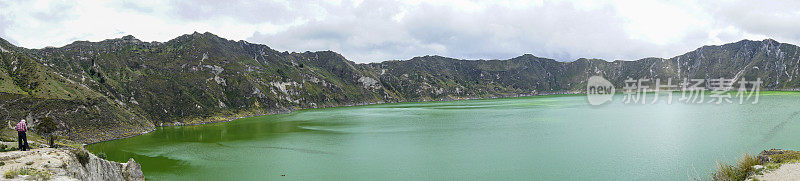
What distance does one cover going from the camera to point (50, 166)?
18688 mm

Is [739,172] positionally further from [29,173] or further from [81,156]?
[81,156]

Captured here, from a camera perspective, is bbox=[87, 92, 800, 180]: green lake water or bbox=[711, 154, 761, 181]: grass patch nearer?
bbox=[711, 154, 761, 181]: grass patch

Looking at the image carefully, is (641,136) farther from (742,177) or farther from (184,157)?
(184,157)

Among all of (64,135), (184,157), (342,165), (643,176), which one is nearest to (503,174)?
(643,176)

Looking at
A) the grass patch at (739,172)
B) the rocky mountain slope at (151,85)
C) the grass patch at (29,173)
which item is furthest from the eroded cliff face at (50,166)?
the rocky mountain slope at (151,85)

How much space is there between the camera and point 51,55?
323ft

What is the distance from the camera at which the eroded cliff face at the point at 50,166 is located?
1714cm

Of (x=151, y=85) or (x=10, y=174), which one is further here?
(x=151, y=85)

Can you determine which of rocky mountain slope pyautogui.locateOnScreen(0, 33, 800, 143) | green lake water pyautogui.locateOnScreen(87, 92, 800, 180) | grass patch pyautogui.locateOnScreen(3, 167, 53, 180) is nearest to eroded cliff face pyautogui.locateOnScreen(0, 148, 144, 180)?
grass patch pyautogui.locateOnScreen(3, 167, 53, 180)

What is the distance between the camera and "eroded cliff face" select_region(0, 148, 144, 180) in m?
17.1

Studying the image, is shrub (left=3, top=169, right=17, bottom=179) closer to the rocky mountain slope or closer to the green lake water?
the green lake water

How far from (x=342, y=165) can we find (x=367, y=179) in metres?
6.79

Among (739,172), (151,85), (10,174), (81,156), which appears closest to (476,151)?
(739,172)

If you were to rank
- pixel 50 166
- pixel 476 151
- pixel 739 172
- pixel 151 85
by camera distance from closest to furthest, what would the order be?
pixel 50 166, pixel 739 172, pixel 476 151, pixel 151 85
